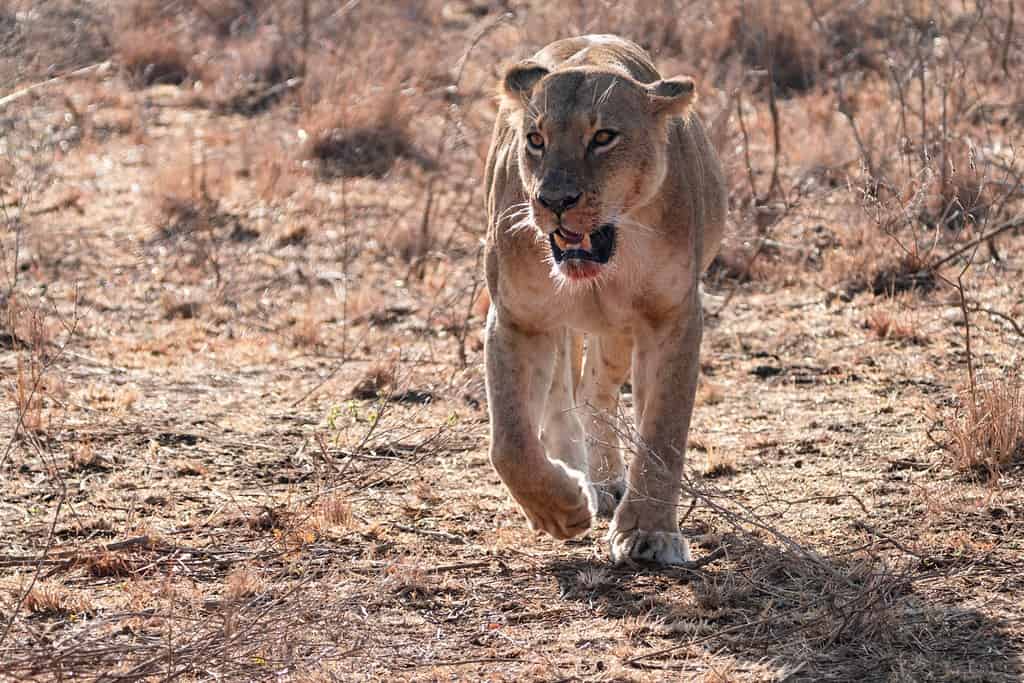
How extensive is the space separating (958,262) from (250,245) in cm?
411

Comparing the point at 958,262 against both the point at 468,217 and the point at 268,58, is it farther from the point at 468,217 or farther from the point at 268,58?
the point at 268,58

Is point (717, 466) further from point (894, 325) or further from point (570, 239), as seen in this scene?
point (894, 325)

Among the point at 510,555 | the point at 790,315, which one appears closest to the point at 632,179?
the point at 510,555

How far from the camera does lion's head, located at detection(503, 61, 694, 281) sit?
192 inches

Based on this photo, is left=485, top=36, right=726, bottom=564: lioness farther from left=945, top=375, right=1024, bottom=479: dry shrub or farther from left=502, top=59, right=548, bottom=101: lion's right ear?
left=945, top=375, right=1024, bottom=479: dry shrub

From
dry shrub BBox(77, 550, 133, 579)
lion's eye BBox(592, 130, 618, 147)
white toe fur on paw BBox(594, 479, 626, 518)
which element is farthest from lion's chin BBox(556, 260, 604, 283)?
dry shrub BBox(77, 550, 133, 579)

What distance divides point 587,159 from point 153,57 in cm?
965

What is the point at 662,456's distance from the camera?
523 cm

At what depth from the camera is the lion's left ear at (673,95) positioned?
208 inches

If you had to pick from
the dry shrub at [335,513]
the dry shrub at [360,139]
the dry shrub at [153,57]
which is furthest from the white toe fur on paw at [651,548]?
the dry shrub at [153,57]

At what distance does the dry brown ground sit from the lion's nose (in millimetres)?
1042

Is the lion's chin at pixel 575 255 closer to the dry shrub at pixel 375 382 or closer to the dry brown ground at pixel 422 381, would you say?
the dry brown ground at pixel 422 381

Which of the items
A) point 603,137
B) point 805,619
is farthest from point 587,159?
point 805,619

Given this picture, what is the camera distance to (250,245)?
9750 mm
